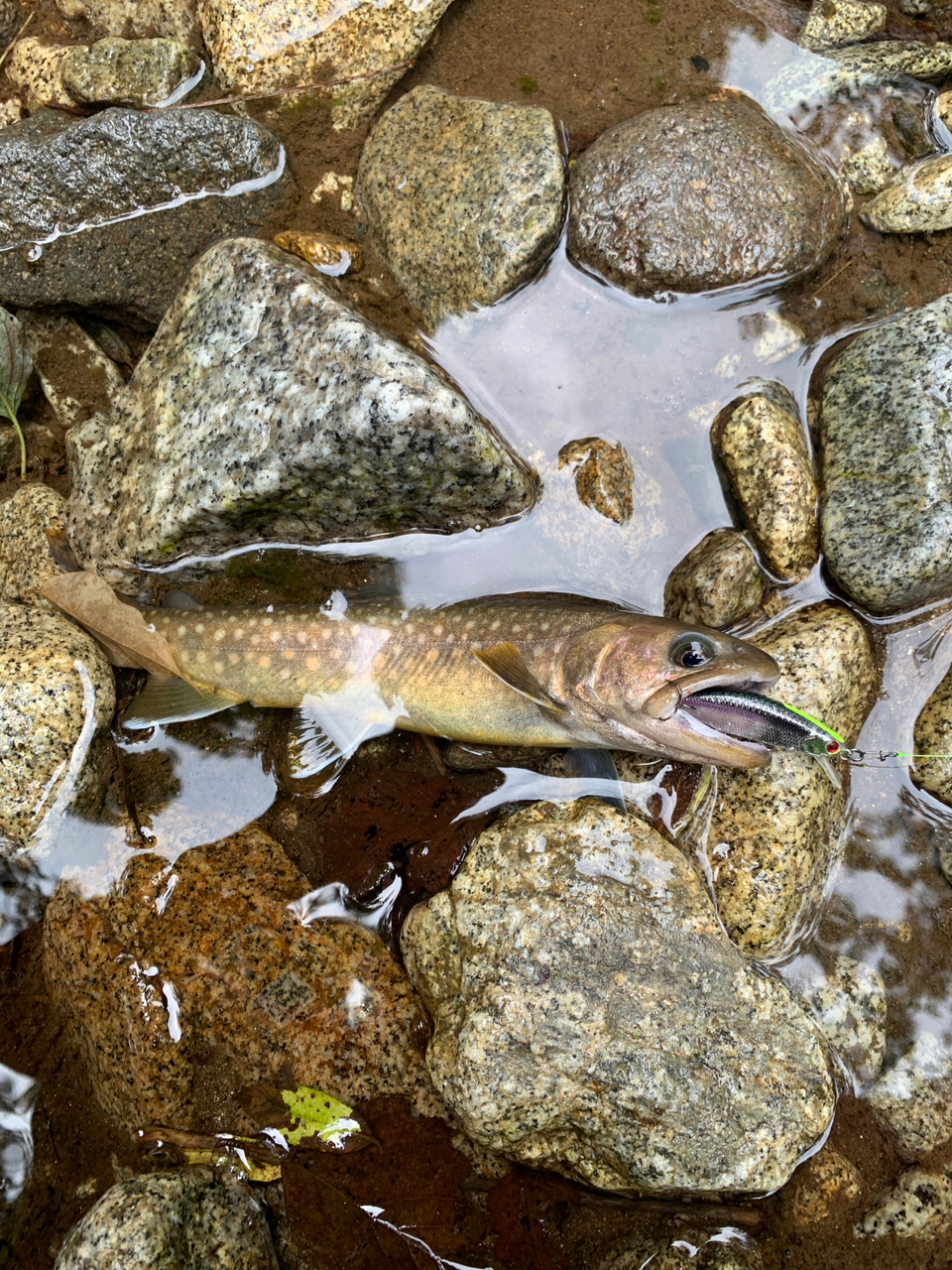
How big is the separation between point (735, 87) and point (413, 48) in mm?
1998

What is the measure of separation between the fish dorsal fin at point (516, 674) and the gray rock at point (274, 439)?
85 cm

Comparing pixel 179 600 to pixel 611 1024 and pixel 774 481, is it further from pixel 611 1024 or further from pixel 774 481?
pixel 774 481

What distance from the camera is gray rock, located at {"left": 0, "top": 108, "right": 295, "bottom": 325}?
4.82 meters

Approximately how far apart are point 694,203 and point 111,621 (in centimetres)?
399

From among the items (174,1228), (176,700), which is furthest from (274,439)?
(174,1228)

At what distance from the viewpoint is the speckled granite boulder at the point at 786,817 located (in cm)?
396

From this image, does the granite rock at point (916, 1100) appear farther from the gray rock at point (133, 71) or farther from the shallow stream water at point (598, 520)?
the gray rock at point (133, 71)

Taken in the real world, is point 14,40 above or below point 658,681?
above

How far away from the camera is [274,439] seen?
408 centimetres

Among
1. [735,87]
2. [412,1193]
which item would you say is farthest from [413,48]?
[412,1193]

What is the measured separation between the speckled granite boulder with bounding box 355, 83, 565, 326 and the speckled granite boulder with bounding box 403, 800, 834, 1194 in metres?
3.12

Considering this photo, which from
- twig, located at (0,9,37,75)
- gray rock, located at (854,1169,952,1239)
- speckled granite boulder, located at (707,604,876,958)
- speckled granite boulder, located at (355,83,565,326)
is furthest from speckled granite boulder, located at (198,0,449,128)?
gray rock, located at (854,1169,952,1239)

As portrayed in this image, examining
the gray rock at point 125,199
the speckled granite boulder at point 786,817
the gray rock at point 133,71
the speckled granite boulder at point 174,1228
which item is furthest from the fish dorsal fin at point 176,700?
the gray rock at point 133,71

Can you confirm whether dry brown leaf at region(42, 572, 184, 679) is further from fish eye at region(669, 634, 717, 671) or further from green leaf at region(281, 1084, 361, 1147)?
fish eye at region(669, 634, 717, 671)
